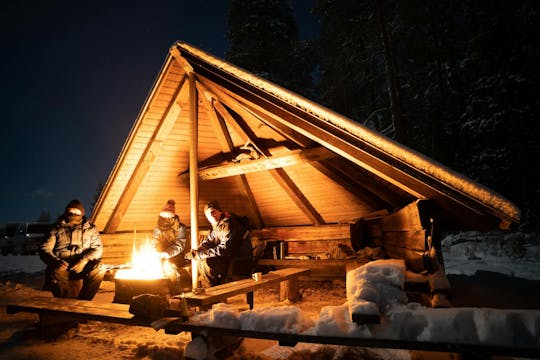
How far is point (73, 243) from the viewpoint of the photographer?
5258 millimetres

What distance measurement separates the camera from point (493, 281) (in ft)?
23.7

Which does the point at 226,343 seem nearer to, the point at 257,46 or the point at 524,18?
the point at 524,18

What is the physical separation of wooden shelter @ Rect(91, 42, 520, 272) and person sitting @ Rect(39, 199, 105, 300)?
1.17 metres

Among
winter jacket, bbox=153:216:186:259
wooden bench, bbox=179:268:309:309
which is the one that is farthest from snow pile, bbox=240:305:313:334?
winter jacket, bbox=153:216:186:259

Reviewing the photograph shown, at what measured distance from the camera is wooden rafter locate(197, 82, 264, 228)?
19.2ft

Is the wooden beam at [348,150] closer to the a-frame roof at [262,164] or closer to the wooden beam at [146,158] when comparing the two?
the a-frame roof at [262,164]

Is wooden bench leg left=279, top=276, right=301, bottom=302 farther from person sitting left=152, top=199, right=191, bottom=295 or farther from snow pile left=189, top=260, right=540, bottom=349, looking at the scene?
snow pile left=189, top=260, right=540, bottom=349

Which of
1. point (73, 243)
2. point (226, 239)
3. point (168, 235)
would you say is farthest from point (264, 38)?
point (73, 243)

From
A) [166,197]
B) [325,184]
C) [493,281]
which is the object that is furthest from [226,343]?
[493,281]

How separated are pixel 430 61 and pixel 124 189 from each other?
13358 mm

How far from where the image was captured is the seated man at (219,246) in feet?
17.9

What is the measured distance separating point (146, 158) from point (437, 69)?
493 inches

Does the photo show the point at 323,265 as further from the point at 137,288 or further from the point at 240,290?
the point at 137,288

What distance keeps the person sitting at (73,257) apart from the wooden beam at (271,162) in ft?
7.63
